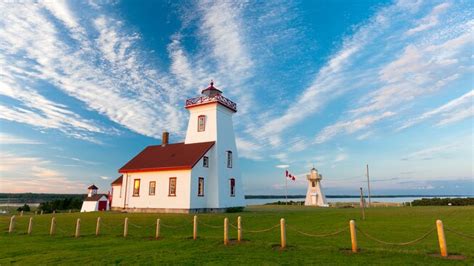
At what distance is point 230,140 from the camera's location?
1371 inches

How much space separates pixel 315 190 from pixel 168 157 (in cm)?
2958

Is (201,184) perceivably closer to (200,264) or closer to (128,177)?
(128,177)

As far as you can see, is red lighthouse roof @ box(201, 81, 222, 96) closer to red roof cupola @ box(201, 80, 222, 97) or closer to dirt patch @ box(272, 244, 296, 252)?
red roof cupola @ box(201, 80, 222, 97)

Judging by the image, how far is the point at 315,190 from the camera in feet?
174

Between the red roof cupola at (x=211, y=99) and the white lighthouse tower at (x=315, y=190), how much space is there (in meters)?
23.7

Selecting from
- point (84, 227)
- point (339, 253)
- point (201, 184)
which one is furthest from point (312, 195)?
point (339, 253)

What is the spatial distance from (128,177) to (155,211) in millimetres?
5520

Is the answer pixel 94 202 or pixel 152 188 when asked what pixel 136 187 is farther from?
pixel 94 202

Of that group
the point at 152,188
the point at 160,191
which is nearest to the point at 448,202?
the point at 160,191

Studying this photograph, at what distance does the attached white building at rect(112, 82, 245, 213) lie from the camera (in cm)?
2981

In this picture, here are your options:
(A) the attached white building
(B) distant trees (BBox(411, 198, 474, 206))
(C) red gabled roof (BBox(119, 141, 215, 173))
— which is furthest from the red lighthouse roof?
(B) distant trees (BBox(411, 198, 474, 206))

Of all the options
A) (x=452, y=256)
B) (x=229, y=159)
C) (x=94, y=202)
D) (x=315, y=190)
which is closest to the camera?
(x=452, y=256)

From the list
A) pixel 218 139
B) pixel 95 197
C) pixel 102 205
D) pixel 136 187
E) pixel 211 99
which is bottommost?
pixel 102 205

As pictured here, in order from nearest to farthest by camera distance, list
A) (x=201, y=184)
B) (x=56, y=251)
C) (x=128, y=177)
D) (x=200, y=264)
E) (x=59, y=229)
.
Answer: (x=200, y=264)
(x=56, y=251)
(x=59, y=229)
(x=201, y=184)
(x=128, y=177)
